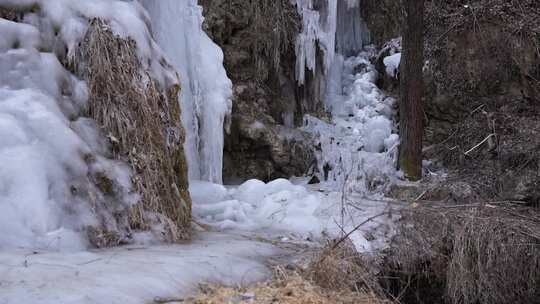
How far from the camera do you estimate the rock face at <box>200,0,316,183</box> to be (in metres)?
10.4

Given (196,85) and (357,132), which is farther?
(357,132)

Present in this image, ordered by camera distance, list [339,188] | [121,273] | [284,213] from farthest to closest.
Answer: [339,188]
[284,213]
[121,273]

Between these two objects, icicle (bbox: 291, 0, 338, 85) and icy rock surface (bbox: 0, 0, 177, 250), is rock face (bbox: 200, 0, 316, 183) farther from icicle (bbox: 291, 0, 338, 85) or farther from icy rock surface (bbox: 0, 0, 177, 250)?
icy rock surface (bbox: 0, 0, 177, 250)

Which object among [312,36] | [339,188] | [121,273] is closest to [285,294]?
[121,273]

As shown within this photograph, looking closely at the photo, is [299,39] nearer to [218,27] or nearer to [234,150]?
[218,27]

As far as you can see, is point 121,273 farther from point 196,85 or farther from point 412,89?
point 412,89

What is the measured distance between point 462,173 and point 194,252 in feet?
16.5

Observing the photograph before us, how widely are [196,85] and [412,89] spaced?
331 cm

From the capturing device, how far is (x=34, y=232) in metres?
3.58

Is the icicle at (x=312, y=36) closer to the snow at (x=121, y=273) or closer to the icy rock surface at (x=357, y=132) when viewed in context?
the icy rock surface at (x=357, y=132)

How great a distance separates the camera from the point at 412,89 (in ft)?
28.4

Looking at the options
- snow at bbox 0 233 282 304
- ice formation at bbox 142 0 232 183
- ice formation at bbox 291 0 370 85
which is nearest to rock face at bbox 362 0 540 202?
ice formation at bbox 291 0 370 85

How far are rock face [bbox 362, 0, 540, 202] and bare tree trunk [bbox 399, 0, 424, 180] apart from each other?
0.75m

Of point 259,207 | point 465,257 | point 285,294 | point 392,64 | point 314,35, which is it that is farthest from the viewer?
point 392,64
